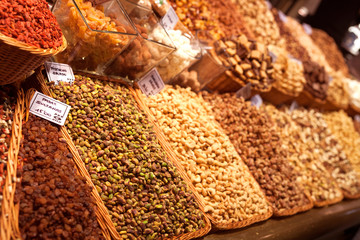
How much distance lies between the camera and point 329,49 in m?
5.54

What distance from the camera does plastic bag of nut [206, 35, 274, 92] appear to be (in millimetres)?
2775

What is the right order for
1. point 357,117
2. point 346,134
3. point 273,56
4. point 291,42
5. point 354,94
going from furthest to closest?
point 357,117
point 354,94
point 291,42
point 346,134
point 273,56

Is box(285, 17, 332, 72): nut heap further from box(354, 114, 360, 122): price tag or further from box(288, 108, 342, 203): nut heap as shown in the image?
box(288, 108, 342, 203): nut heap

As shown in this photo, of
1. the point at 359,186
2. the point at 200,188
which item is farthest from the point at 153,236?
the point at 359,186

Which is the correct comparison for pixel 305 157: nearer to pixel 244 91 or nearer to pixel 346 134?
pixel 244 91

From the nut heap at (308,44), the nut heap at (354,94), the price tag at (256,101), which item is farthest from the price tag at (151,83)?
the nut heap at (354,94)

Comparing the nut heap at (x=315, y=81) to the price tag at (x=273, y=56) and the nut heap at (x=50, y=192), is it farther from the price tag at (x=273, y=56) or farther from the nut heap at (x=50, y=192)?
the nut heap at (x=50, y=192)

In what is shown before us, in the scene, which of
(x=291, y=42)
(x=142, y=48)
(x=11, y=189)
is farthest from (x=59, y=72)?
(x=291, y=42)

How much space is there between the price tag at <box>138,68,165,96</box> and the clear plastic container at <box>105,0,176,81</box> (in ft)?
0.12

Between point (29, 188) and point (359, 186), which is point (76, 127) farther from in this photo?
point (359, 186)

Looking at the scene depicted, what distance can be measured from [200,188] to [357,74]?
5785 millimetres

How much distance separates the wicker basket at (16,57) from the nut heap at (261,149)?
4.96ft

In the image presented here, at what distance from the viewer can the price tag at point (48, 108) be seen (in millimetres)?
1502

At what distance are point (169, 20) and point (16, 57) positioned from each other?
4.56 ft
